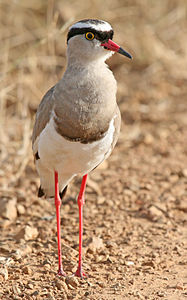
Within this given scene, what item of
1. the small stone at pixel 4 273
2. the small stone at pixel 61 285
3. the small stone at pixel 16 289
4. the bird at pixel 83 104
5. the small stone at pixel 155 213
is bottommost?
the small stone at pixel 16 289

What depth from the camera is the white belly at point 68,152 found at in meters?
3.74

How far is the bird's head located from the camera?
368cm

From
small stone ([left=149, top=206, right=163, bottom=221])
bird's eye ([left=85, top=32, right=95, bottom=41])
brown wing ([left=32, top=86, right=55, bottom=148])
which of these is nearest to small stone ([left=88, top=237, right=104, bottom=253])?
small stone ([left=149, top=206, right=163, bottom=221])

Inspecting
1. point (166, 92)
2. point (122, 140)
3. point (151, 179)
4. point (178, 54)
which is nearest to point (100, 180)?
point (151, 179)

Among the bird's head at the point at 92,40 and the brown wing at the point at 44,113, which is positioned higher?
the bird's head at the point at 92,40

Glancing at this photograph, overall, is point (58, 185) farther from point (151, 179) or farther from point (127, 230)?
point (151, 179)

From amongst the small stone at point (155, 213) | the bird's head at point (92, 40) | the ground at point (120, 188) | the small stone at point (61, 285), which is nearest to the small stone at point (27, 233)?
the ground at point (120, 188)

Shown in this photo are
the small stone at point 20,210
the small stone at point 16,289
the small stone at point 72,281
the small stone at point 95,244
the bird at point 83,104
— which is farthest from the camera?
the small stone at point 20,210

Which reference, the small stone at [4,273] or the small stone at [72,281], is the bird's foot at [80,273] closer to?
the small stone at [72,281]

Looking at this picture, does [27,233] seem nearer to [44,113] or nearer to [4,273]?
[4,273]

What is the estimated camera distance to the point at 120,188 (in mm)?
5523

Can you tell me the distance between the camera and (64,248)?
173 inches

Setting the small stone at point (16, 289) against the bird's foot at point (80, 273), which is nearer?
the small stone at point (16, 289)

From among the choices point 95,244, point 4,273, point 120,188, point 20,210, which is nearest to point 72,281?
point 4,273
